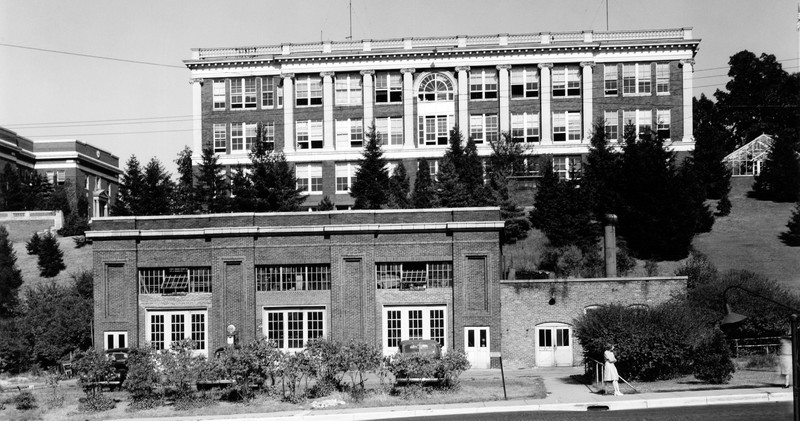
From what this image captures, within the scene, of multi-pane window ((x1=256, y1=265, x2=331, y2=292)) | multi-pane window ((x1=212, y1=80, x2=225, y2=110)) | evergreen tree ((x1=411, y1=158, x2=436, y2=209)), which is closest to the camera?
multi-pane window ((x1=256, y1=265, x2=331, y2=292))

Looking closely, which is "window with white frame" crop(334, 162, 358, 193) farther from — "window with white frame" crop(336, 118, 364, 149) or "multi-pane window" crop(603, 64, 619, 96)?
"multi-pane window" crop(603, 64, 619, 96)

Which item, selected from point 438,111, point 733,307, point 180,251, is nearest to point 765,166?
Result: point 438,111

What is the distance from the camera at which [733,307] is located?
44312 millimetres

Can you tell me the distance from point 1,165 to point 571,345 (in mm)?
83391

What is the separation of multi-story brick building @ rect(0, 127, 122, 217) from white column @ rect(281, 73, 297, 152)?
3486 cm

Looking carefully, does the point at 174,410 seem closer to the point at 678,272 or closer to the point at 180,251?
the point at 180,251

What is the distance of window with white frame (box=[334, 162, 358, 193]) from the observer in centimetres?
8900

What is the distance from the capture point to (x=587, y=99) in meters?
87.7

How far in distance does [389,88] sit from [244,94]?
544 inches

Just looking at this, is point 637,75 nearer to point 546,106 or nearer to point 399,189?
point 546,106

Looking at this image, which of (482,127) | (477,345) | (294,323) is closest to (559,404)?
(477,345)

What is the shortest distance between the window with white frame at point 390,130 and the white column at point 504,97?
9.31 m

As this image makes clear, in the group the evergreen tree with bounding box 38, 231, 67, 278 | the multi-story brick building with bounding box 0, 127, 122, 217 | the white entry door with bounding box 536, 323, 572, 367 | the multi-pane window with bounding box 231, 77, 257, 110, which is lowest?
the white entry door with bounding box 536, 323, 572, 367

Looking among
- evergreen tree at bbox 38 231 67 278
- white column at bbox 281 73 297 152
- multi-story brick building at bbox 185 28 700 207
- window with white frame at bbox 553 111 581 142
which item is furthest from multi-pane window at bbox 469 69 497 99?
evergreen tree at bbox 38 231 67 278
